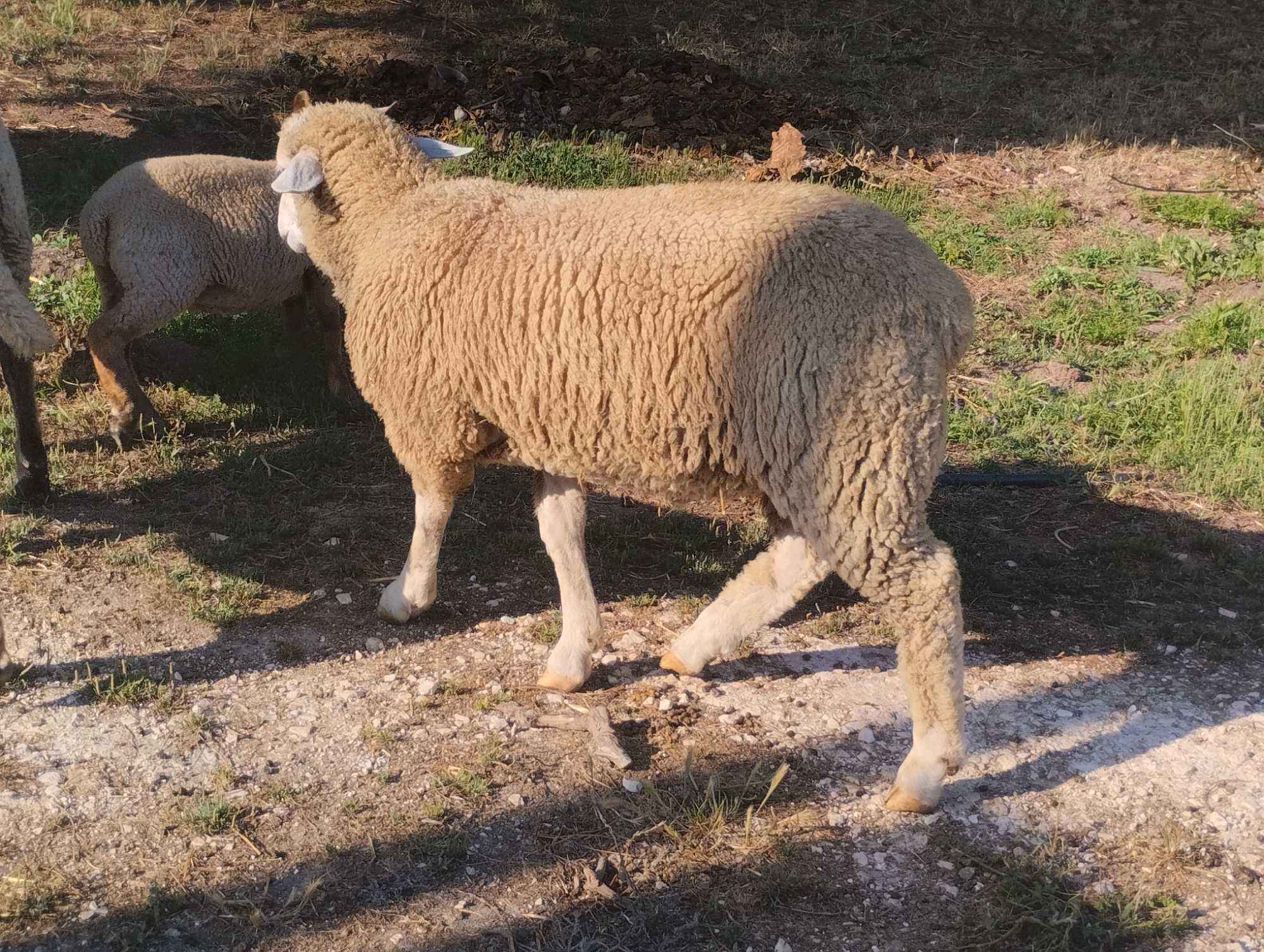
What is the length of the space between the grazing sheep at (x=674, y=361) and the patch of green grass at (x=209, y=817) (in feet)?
4.11

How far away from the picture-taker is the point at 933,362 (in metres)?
3.62

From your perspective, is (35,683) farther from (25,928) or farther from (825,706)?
(825,706)

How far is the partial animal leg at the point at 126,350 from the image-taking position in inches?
234

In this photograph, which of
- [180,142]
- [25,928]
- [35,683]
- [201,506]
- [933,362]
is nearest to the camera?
[25,928]

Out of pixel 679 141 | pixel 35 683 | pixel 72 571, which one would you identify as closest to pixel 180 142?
pixel 679 141

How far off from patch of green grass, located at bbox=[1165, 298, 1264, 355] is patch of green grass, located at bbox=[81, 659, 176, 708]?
5.87 metres

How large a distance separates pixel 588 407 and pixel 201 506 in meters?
2.55

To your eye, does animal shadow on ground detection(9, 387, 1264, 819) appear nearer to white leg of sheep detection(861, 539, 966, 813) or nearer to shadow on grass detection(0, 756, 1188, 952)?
white leg of sheep detection(861, 539, 966, 813)

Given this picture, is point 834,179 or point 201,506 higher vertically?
point 834,179

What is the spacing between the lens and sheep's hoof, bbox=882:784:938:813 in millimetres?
3840

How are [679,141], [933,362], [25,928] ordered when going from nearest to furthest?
[25,928]
[933,362]
[679,141]

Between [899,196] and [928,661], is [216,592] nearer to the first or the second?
[928,661]

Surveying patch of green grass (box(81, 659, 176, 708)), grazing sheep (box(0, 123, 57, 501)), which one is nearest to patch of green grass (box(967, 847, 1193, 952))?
patch of green grass (box(81, 659, 176, 708))

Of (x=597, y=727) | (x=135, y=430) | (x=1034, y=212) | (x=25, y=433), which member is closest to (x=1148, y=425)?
(x=1034, y=212)
